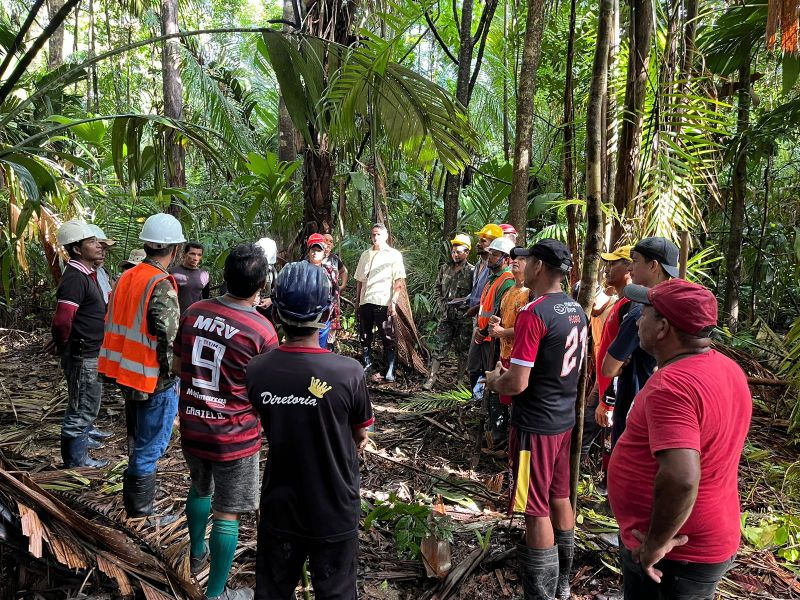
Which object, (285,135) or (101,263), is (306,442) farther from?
(285,135)

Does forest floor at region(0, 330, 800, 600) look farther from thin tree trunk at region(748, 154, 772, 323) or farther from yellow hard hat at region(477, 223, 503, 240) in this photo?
thin tree trunk at region(748, 154, 772, 323)

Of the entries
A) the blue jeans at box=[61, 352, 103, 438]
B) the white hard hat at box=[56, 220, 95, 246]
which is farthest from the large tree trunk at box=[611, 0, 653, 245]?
the blue jeans at box=[61, 352, 103, 438]

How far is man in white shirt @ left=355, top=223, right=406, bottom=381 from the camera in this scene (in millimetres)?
7121

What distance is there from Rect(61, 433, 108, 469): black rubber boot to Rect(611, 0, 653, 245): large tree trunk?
4.26 m

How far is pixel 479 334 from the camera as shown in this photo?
5.27 metres

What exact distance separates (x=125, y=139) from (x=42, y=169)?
755 millimetres

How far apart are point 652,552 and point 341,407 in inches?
44.4

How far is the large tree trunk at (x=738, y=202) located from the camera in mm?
6688

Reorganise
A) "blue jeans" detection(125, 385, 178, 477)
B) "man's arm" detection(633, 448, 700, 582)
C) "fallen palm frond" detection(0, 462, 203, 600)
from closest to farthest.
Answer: "man's arm" detection(633, 448, 700, 582)
"fallen palm frond" detection(0, 462, 203, 600)
"blue jeans" detection(125, 385, 178, 477)

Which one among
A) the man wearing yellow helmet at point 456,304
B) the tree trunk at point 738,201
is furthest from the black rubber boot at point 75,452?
the tree trunk at point 738,201

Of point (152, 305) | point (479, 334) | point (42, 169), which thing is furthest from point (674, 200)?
point (42, 169)

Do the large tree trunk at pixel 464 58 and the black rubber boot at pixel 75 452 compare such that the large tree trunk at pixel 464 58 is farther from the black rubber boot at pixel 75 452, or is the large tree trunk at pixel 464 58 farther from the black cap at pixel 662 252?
the black rubber boot at pixel 75 452

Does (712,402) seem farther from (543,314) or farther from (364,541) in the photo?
(364,541)

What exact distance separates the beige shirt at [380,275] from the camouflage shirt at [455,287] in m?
0.67
